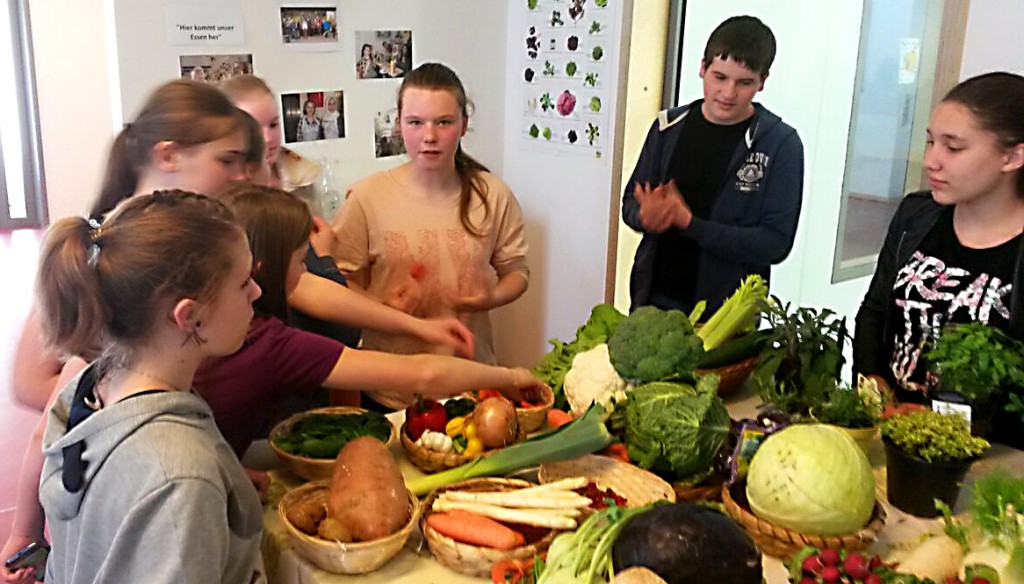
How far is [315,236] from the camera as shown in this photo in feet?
7.63

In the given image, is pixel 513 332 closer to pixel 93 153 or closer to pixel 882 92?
pixel 882 92

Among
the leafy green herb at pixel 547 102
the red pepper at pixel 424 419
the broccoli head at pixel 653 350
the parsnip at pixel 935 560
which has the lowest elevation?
the parsnip at pixel 935 560

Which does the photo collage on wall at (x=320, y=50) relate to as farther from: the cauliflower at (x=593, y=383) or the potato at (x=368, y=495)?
the potato at (x=368, y=495)

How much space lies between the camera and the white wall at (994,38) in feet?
7.34

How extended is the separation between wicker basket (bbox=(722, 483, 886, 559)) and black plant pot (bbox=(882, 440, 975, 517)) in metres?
0.10

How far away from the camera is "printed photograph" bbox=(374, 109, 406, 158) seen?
309 centimetres

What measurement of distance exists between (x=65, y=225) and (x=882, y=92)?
2297 millimetres

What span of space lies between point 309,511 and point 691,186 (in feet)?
6.11

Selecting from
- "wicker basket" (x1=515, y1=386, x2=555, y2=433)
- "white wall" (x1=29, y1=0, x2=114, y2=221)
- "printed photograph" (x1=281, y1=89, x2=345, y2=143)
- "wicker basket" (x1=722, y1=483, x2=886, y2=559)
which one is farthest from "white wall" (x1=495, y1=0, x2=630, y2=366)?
"white wall" (x1=29, y1=0, x2=114, y2=221)

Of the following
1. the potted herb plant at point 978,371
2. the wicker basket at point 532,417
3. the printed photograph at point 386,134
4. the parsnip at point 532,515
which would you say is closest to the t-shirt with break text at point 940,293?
the potted herb plant at point 978,371

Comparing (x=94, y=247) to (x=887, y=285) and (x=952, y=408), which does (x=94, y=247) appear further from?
(x=887, y=285)

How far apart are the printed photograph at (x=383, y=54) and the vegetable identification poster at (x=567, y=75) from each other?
1.59ft

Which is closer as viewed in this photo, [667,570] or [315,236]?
[667,570]

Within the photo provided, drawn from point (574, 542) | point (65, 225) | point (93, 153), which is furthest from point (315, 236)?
point (93, 153)
